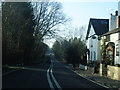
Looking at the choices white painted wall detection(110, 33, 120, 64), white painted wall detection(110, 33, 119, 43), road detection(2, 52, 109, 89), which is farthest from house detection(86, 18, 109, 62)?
road detection(2, 52, 109, 89)

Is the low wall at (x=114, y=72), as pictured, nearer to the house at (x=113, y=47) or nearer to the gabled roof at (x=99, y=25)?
the house at (x=113, y=47)

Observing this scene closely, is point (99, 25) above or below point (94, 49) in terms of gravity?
above

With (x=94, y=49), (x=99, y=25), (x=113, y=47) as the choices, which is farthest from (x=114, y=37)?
(x=99, y=25)

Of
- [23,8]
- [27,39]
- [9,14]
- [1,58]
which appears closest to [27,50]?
[27,39]

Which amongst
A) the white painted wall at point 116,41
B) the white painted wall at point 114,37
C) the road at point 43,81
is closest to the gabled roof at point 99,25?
the white painted wall at point 114,37

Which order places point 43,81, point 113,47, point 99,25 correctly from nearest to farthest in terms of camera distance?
1. point 43,81
2. point 113,47
3. point 99,25

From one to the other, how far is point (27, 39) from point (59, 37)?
40.6 ft

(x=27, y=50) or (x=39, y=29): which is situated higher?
(x=39, y=29)

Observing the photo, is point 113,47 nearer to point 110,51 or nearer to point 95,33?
point 110,51

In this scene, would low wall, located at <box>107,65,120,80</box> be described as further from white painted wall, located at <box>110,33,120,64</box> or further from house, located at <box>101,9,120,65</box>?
white painted wall, located at <box>110,33,120,64</box>

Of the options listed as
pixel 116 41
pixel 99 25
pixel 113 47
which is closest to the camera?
pixel 116 41

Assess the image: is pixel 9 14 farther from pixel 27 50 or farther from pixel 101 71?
pixel 27 50

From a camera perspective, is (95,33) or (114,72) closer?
(114,72)

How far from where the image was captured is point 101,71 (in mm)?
33719
